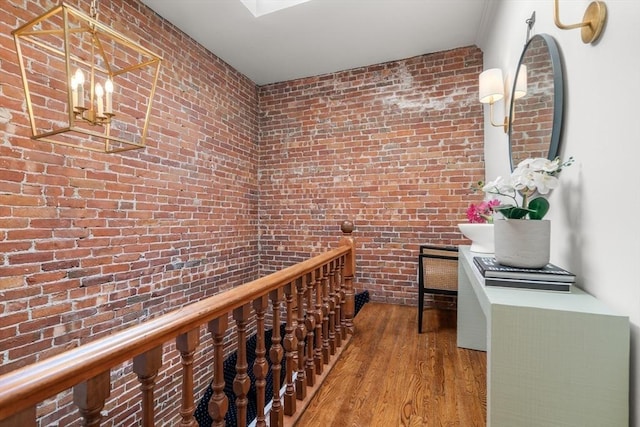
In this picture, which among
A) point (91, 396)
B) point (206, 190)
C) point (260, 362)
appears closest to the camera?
point (91, 396)

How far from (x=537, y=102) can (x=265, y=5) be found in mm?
2420

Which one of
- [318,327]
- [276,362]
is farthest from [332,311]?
[276,362]

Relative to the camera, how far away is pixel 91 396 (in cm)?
63

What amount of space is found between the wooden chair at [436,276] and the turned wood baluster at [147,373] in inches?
84.5

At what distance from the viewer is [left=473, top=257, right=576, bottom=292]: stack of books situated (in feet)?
3.30

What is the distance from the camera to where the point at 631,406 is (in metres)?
0.80

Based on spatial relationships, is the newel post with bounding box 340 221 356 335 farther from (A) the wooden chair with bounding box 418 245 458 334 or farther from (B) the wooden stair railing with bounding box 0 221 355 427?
(A) the wooden chair with bounding box 418 245 458 334

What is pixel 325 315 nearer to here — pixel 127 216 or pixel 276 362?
pixel 276 362

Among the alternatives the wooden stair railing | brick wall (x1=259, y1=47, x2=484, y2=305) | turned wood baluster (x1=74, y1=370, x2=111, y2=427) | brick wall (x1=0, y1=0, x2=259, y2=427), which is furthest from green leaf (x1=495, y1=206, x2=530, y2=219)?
brick wall (x1=0, y1=0, x2=259, y2=427)

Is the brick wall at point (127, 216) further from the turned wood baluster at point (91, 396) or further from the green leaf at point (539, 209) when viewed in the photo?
the green leaf at point (539, 209)

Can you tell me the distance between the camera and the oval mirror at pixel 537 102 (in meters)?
1.30

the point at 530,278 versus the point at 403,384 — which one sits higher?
the point at 530,278

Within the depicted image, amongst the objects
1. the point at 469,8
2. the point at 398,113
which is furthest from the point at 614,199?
the point at 398,113

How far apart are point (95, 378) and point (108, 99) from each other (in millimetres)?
1422
